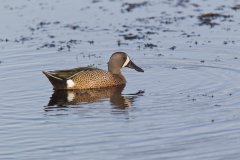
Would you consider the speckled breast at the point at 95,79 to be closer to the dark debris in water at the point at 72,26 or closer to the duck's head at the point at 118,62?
the duck's head at the point at 118,62

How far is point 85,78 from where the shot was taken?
14914 millimetres

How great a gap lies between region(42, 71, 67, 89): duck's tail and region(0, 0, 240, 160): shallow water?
186mm

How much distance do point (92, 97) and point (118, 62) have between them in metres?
1.68

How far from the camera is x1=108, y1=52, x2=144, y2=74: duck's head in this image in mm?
15538

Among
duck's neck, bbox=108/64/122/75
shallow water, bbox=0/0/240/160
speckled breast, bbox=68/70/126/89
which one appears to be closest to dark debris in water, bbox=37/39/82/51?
shallow water, bbox=0/0/240/160

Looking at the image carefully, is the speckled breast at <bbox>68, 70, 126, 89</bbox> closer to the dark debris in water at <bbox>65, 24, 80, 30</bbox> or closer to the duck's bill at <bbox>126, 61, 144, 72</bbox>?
the duck's bill at <bbox>126, 61, 144, 72</bbox>

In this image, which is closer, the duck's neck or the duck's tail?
the duck's tail

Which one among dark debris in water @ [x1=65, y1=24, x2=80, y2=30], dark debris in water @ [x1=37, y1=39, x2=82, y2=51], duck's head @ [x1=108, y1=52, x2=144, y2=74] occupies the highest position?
dark debris in water @ [x1=65, y1=24, x2=80, y2=30]

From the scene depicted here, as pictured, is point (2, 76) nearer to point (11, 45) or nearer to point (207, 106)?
→ point (11, 45)

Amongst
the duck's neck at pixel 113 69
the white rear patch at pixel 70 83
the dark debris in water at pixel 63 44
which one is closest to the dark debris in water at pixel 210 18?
the dark debris in water at pixel 63 44

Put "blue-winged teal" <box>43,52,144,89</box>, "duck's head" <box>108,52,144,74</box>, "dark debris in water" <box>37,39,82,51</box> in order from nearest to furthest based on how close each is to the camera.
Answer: "blue-winged teal" <box>43,52,144,89</box> < "duck's head" <box>108,52,144,74</box> < "dark debris in water" <box>37,39,82,51</box>

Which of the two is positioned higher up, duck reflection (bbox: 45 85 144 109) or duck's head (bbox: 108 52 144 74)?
duck's head (bbox: 108 52 144 74)

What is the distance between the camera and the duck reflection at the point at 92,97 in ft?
44.1

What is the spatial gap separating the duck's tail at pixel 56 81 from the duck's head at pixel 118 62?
114cm
